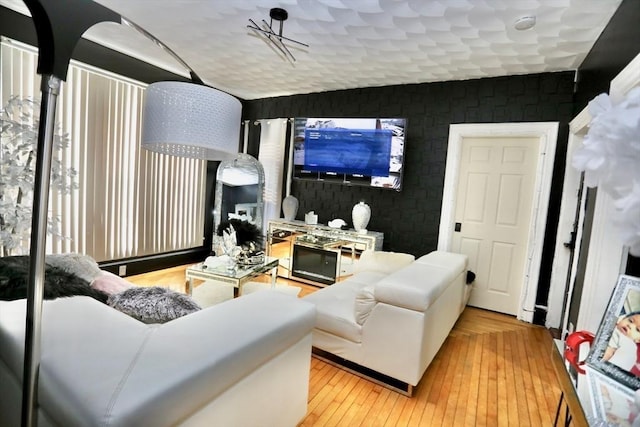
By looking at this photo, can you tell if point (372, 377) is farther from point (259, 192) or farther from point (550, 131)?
point (259, 192)

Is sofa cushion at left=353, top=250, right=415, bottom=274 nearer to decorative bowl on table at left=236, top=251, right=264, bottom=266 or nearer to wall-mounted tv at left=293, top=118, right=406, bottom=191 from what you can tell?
wall-mounted tv at left=293, top=118, right=406, bottom=191

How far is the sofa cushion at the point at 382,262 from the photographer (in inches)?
140

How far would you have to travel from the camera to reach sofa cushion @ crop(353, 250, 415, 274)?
3.56 meters

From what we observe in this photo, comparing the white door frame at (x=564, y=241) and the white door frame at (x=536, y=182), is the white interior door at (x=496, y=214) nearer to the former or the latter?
the white door frame at (x=536, y=182)

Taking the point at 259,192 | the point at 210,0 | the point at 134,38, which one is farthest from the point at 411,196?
the point at 134,38

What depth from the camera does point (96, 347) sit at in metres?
0.96

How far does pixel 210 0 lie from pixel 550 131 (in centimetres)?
347

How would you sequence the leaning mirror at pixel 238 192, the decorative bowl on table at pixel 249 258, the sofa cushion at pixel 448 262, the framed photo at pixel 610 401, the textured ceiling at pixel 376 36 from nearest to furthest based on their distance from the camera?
the framed photo at pixel 610 401
the textured ceiling at pixel 376 36
the sofa cushion at pixel 448 262
the decorative bowl on table at pixel 249 258
the leaning mirror at pixel 238 192

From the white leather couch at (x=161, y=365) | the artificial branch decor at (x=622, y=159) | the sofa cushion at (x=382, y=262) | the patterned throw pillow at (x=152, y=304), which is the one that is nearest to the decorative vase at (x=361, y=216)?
the sofa cushion at (x=382, y=262)

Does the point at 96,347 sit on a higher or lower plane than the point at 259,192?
lower

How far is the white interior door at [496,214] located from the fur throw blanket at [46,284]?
3729 mm

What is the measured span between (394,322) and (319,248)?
2199 mm

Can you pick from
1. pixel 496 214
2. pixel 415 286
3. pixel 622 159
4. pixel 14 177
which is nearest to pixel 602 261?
pixel 415 286

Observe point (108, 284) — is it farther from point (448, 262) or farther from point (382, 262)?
point (382, 262)
